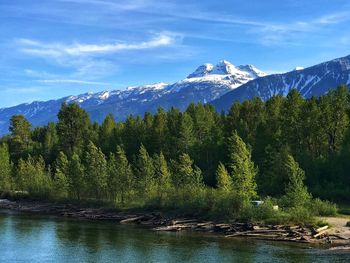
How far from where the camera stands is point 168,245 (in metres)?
71.7

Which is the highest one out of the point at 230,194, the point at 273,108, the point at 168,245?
the point at 273,108

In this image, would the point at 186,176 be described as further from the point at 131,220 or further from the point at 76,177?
the point at 76,177

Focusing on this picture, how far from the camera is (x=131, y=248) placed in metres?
69.9

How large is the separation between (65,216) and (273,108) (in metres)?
59.6

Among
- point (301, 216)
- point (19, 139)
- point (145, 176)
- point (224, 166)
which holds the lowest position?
point (301, 216)

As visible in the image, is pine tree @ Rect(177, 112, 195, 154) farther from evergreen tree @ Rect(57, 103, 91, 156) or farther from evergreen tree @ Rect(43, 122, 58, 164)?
evergreen tree @ Rect(43, 122, 58, 164)

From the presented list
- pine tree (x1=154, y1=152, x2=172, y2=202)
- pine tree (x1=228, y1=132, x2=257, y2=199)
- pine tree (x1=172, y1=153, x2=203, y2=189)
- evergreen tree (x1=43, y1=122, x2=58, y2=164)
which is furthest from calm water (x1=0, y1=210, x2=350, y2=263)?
evergreen tree (x1=43, y1=122, x2=58, y2=164)

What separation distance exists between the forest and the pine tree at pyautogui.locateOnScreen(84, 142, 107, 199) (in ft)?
0.85

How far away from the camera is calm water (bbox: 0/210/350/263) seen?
63.1 m

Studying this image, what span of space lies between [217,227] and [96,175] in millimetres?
43207

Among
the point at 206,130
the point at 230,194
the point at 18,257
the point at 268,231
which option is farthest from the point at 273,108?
the point at 18,257

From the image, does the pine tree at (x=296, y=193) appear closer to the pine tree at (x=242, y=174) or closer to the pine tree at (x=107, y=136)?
the pine tree at (x=242, y=174)

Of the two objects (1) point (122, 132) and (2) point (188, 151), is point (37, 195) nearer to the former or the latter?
(1) point (122, 132)

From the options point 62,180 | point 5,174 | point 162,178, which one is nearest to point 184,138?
point 162,178
